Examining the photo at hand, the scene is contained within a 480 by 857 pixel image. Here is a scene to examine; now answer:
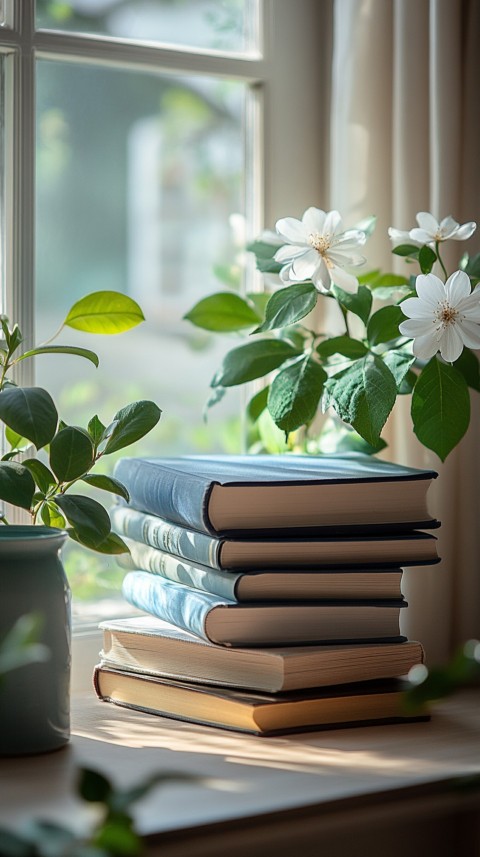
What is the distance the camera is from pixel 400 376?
1.04 metres

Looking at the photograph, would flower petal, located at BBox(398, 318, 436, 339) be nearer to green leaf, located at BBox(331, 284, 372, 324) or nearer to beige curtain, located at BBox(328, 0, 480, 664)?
green leaf, located at BBox(331, 284, 372, 324)

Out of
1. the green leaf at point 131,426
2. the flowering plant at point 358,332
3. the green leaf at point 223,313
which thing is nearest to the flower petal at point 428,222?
the flowering plant at point 358,332

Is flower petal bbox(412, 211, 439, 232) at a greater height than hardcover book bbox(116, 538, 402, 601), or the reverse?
flower petal bbox(412, 211, 439, 232)

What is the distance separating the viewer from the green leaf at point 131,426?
100cm

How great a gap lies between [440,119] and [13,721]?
2.54ft

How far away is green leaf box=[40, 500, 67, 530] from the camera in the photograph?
1021mm

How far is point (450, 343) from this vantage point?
1.00 m

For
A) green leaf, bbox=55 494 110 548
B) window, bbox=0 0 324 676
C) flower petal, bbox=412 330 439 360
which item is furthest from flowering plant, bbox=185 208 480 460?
green leaf, bbox=55 494 110 548

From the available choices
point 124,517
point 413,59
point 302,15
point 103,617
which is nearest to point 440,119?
point 413,59

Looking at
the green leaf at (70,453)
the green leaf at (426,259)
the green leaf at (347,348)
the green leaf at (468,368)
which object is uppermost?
the green leaf at (426,259)

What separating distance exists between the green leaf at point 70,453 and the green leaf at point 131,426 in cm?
3

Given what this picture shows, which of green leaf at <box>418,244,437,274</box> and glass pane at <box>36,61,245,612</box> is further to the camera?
glass pane at <box>36,61,245,612</box>

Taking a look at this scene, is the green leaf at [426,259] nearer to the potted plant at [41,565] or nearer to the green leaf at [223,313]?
the green leaf at [223,313]

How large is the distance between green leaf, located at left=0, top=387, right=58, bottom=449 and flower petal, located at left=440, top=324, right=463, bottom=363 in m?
0.37
